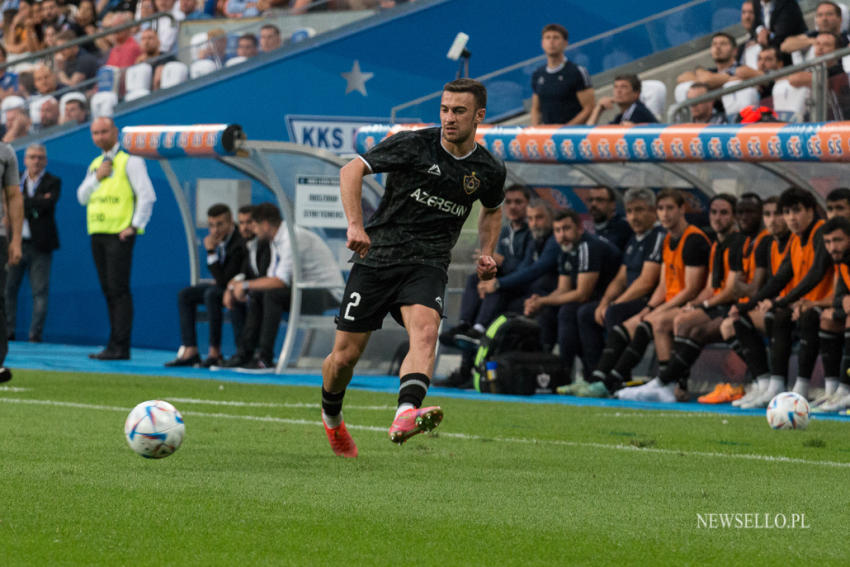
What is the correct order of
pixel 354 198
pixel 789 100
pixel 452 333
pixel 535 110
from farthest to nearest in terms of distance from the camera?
pixel 535 110 < pixel 452 333 < pixel 789 100 < pixel 354 198

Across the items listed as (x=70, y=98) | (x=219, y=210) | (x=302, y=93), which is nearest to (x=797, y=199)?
(x=219, y=210)

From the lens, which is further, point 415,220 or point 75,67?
point 75,67

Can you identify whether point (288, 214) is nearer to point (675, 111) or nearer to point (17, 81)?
point (675, 111)

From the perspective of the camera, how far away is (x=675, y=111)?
1538cm

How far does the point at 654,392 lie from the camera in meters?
13.6

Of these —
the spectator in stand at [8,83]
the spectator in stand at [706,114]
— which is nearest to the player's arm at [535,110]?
the spectator in stand at [706,114]

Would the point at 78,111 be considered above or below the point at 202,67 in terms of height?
below

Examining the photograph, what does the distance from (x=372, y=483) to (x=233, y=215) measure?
11.1 m

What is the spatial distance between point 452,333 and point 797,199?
3.98 metres

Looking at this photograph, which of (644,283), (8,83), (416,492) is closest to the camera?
(416,492)

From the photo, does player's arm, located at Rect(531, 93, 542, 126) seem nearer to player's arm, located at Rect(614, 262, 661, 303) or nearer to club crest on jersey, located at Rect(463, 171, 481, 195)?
player's arm, located at Rect(614, 262, 661, 303)

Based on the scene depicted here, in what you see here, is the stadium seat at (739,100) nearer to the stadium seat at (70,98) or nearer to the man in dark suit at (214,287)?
the man in dark suit at (214,287)

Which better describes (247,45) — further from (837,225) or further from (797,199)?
(837,225)

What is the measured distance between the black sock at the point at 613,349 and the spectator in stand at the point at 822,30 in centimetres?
359
